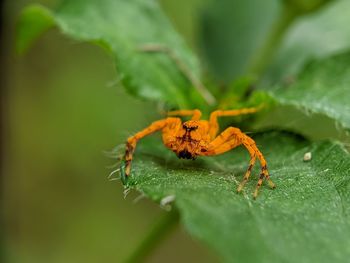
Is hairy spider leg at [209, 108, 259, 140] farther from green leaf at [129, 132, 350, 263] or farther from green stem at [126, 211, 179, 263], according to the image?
green stem at [126, 211, 179, 263]

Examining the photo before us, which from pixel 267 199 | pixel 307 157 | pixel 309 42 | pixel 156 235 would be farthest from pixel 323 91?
pixel 309 42

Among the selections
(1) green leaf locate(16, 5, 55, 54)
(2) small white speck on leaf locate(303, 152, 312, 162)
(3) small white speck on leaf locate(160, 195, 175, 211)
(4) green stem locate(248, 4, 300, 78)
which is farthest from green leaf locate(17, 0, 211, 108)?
(3) small white speck on leaf locate(160, 195, 175, 211)

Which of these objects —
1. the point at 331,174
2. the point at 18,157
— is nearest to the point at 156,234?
the point at 331,174

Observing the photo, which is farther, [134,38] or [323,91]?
[134,38]

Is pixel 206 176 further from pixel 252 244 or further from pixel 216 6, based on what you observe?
pixel 216 6

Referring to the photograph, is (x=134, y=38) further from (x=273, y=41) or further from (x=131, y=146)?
(x=273, y=41)

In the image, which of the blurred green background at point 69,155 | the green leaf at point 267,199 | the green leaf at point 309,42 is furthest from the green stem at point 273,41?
the blurred green background at point 69,155
